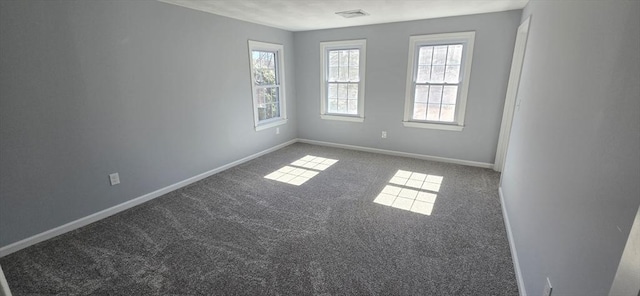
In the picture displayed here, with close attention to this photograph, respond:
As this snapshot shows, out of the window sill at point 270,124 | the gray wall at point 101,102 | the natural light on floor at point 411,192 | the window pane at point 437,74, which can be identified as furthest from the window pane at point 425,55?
the gray wall at point 101,102

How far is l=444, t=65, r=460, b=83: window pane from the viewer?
4.20 m

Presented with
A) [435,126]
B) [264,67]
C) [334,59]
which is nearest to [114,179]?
[264,67]

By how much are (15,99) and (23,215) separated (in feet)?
3.22

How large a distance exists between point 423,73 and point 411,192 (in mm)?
2094

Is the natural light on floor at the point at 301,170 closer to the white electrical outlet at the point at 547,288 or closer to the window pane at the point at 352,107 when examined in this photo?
the window pane at the point at 352,107

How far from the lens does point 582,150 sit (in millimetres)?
1191

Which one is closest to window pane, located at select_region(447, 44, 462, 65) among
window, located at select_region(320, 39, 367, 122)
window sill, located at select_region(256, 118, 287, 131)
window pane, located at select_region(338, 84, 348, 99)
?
window, located at select_region(320, 39, 367, 122)

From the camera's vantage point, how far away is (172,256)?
7.41 feet

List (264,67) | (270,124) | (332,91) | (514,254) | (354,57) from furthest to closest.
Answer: (332,91) → (270,124) → (354,57) → (264,67) → (514,254)

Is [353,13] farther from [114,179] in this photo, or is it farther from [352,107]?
[114,179]

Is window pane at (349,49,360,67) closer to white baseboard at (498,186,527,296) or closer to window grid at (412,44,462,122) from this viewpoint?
window grid at (412,44,462,122)

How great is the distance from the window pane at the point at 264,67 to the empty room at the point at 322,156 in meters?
0.06

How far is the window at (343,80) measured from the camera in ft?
16.1

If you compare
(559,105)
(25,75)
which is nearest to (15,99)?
(25,75)
